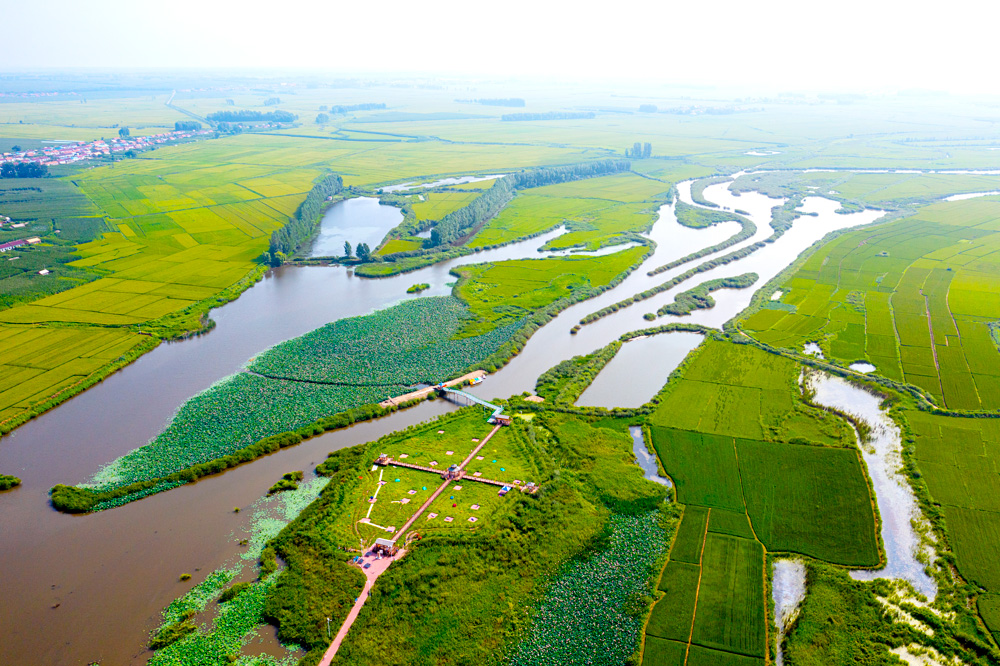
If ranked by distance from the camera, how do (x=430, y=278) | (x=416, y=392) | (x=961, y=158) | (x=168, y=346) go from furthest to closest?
1. (x=961, y=158)
2. (x=430, y=278)
3. (x=168, y=346)
4. (x=416, y=392)

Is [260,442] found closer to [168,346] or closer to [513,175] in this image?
[168,346]

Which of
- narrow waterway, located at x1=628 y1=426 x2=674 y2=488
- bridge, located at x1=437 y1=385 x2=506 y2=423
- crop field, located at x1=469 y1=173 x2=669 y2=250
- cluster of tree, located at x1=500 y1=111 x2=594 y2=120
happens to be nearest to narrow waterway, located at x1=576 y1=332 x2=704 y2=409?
narrow waterway, located at x1=628 y1=426 x2=674 y2=488

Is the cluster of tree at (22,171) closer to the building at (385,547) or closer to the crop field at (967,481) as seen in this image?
the building at (385,547)

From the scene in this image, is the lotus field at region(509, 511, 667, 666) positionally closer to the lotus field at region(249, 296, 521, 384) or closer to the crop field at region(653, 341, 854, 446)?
the crop field at region(653, 341, 854, 446)

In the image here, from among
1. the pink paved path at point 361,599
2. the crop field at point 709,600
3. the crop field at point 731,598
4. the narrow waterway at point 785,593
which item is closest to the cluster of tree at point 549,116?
the crop field at point 709,600

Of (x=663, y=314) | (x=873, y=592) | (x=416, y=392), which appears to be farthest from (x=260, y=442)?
(x=663, y=314)

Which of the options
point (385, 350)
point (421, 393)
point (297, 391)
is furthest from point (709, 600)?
point (385, 350)
